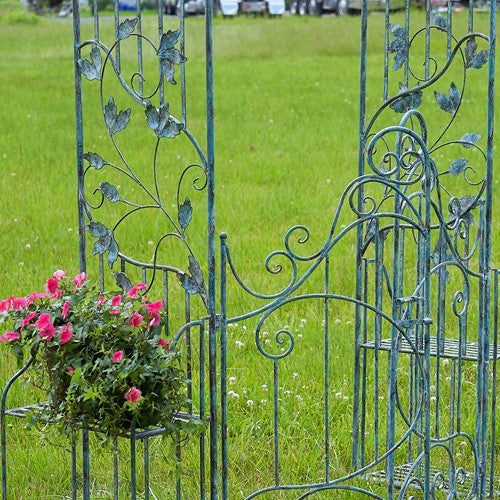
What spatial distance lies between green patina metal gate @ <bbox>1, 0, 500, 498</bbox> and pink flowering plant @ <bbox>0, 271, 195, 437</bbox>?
91 millimetres

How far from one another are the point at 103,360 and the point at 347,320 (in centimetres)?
311

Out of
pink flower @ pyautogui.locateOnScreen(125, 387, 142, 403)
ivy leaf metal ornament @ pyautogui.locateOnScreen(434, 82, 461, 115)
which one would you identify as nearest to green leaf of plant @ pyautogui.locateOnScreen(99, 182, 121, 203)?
pink flower @ pyautogui.locateOnScreen(125, 387, 142, 403)

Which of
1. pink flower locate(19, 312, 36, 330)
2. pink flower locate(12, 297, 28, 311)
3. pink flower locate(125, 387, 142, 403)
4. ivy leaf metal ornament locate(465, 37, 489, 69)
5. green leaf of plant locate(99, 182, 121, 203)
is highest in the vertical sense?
ivy leaf metal ornament locate(465, 37, 489, 69)

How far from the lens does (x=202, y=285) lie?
3387 millimetres

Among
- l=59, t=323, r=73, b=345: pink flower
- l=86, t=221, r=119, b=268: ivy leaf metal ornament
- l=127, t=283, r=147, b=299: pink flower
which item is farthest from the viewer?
l=86, t=221, r=119, b=268: ivy leaf metal ornament

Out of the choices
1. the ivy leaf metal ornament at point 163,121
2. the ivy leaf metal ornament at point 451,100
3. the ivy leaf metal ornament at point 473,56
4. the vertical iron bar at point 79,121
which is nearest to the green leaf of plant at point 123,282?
the vertical iron bar at point 79,121

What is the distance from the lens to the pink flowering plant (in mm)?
3279

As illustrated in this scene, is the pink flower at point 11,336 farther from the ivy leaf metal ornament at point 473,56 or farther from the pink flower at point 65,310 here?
the ivy leaf metal ornament at point 473,56

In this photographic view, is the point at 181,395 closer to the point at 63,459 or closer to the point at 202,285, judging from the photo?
the point at 202,285

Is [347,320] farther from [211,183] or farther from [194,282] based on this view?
[211,183]

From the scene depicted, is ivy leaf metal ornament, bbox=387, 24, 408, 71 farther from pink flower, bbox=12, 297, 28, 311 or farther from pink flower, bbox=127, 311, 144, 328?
pink flower, bbox=12, 297, 28, 311

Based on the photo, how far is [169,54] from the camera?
133 inches

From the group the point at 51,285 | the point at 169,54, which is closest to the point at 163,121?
the point at 169,54

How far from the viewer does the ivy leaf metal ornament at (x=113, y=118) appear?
3588 mm
